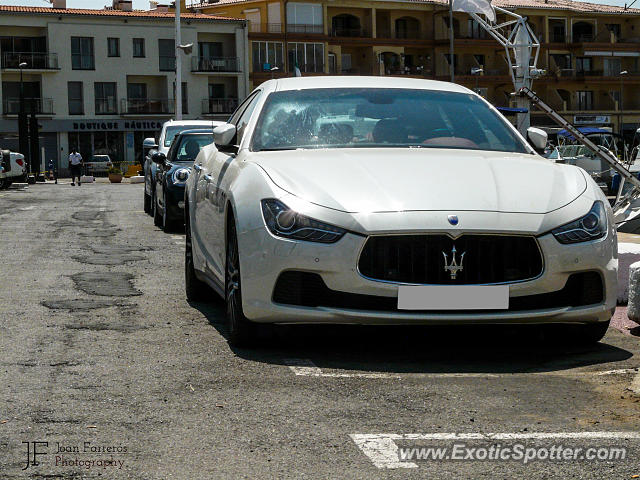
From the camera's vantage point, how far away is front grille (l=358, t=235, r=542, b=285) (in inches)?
237

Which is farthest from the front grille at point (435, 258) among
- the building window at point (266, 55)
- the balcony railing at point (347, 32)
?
the balcony railing at point (347, 32)

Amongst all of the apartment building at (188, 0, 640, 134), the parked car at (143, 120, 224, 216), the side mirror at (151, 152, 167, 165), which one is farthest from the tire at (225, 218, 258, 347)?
the apartment building at (188, 0, 640, 134)

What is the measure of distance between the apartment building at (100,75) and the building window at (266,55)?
3300 mm

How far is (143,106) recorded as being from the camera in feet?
273

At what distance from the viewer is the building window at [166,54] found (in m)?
84.1

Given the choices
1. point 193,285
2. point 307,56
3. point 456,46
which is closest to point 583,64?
point 456,46

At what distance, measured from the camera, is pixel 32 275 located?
11.0 metres

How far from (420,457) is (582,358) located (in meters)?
2.46

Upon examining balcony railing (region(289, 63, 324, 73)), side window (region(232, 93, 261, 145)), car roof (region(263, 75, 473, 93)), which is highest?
balcony railing (region(289, 63, 324, 73))

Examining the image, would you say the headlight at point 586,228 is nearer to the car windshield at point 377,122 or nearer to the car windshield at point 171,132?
the car windshield at point 377,122

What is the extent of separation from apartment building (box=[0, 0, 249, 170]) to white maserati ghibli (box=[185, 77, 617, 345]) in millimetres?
75088

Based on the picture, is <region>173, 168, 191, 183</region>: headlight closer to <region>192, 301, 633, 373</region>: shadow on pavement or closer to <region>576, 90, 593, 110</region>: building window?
<region>192, 301, 633, 373</region>: shadow on pavement

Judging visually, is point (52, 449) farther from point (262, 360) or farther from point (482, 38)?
point (482, 38)

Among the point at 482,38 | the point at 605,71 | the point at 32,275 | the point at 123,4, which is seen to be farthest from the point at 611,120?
the point at 32,275
